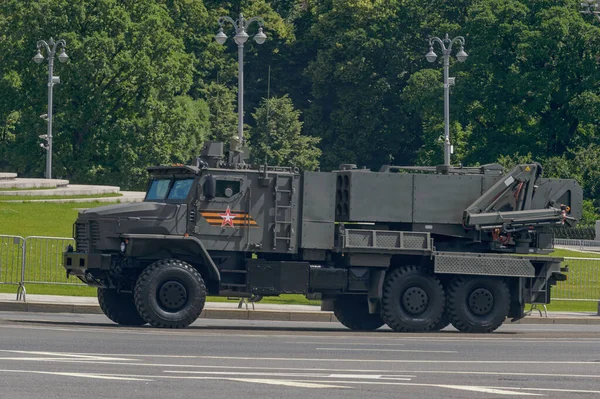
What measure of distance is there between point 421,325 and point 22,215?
21939mm

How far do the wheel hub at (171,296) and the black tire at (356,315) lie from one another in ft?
13.3

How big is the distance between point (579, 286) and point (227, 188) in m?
13.1

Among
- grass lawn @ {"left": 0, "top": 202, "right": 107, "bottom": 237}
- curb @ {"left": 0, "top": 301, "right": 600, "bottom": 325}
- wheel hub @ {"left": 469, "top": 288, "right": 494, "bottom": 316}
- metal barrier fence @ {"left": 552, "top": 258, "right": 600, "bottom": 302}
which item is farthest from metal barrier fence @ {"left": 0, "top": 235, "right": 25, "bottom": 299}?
metal barrier fence @ {"left": 552, "top": 258, "right": 600, "bottom": 302}

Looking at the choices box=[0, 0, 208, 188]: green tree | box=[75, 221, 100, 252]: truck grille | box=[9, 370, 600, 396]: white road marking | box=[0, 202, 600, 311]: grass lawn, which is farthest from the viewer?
box=[0, 0, 208, 188]: green tree

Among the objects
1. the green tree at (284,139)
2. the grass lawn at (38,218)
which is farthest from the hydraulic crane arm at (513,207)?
the green tree at (284,139)

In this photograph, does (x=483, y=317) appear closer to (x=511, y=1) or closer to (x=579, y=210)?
(x=579, y=210)

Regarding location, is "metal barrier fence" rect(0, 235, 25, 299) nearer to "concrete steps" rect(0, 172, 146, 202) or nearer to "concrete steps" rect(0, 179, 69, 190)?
"concrete steps" rect(0, 172, 146, 202)

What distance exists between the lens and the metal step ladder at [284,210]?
23594 millimetres

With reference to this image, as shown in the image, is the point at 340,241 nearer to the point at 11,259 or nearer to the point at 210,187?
the point at 210,187

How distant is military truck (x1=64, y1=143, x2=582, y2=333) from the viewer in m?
22.6

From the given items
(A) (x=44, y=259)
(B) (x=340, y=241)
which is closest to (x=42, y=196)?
(A) (x=44, y=259)

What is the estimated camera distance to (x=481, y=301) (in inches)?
958

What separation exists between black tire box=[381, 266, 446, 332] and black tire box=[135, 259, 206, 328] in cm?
351

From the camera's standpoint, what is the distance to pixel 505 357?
18.3 metres
